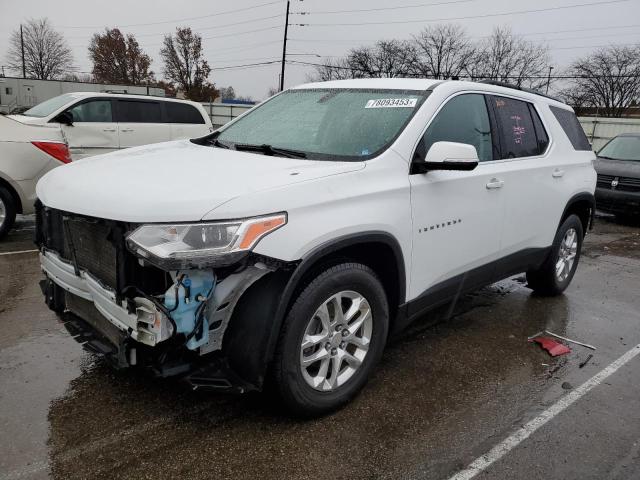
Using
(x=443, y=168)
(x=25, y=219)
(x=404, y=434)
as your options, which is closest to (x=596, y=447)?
(x=404, y=434)

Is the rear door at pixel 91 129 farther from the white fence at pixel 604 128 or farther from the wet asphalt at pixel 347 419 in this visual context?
the white fence at pixel 604 128

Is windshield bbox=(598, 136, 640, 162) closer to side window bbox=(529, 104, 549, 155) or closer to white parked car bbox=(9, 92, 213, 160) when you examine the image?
side window bbox=(529, 104, 549, 155)

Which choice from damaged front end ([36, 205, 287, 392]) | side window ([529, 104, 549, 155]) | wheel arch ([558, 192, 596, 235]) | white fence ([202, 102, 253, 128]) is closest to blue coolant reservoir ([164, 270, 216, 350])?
damaged front end ([36, 205, 287, 392])

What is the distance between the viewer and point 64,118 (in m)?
9.00

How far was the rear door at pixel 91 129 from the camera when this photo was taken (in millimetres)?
9148

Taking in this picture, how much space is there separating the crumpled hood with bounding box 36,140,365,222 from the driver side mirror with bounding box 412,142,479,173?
1.49 ft

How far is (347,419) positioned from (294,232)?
3.82ft

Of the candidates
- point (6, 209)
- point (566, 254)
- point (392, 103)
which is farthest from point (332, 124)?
point (6, 209)

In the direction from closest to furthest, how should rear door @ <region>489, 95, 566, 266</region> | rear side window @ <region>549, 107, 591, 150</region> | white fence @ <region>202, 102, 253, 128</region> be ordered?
rear door @ <region>489, 95, 566, 266</region>, rear side window @ <region>549, 107, 591, 150</region>, white fence @ <region>202, 102, 253, 128</region>

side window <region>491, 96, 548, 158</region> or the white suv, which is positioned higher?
side window <region>491, 96, 548, 158</region>

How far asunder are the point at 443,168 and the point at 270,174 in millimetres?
1057

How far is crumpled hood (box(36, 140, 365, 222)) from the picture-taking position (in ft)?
7.55

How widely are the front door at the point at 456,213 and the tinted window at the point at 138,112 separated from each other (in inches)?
313

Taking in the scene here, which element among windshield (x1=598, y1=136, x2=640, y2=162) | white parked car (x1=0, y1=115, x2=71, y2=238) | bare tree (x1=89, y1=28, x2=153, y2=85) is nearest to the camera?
white parked car (x1=0, y1=115, x2=71, y2=238)
